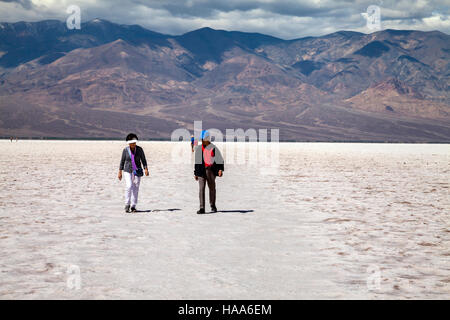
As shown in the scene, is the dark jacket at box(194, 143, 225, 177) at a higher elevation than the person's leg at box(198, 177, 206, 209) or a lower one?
higher

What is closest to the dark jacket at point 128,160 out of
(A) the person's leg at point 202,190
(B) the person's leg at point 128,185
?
(B) the person's leg at point 128,185

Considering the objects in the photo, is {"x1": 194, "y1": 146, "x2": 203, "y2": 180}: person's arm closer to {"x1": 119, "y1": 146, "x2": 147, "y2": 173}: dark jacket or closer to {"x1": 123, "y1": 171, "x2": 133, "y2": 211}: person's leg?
{"x1": 119, "y1": 146, "x2": 147, "y2": 173}: dark jacket

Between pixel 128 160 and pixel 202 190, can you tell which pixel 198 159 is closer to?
pixel 202 190

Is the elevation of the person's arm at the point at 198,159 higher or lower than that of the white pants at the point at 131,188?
higher

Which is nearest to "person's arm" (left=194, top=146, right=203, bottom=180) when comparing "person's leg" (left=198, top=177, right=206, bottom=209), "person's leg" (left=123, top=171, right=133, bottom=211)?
"person's leg" (left=198, top=177, right=206, bottom=209)

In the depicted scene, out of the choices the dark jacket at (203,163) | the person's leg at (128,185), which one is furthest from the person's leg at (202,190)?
the person's leg at (128,185)

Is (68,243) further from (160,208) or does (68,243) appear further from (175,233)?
(160,208)

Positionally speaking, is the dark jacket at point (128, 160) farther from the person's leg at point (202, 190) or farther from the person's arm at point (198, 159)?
the person's leg at point (202, 190)

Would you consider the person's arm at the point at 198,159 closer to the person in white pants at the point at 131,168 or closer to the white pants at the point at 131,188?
the person in white pants at the point at 131,168

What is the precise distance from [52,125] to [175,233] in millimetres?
191335

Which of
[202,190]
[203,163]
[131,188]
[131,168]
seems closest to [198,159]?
[203,163]

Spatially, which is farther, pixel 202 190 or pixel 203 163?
pixel 203 163
